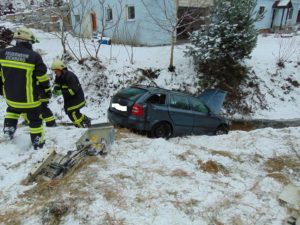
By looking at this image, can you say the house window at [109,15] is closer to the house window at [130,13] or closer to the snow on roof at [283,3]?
the house window at [130,13]

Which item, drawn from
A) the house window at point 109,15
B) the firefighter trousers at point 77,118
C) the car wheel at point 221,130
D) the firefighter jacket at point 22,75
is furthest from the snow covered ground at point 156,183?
the house window at point 109,15

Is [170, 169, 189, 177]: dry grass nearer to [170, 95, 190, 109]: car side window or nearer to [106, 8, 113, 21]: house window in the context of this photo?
[170, 95, 190, 109]: car side window

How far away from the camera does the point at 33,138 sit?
4582 millimetres

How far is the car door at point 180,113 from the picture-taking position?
285 inches

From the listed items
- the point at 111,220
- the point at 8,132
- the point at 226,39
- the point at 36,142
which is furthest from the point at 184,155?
the point at 226,39

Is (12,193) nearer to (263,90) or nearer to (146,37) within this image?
(263,90)

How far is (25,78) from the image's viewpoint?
427 centimetres

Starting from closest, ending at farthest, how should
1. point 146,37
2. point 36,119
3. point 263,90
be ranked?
1. point 36,119
2. point 263,90
3. point 146,37

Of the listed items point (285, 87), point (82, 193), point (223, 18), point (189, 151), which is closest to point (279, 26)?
point (285, 87)

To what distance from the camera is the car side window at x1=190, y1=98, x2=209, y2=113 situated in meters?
7.81

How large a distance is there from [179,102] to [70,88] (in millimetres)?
2994

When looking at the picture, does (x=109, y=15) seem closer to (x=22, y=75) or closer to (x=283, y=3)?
(x=22, y=75)

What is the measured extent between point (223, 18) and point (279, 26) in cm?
1569

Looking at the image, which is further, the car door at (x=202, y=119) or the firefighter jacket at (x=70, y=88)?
the car door at (x=202, y=119)
